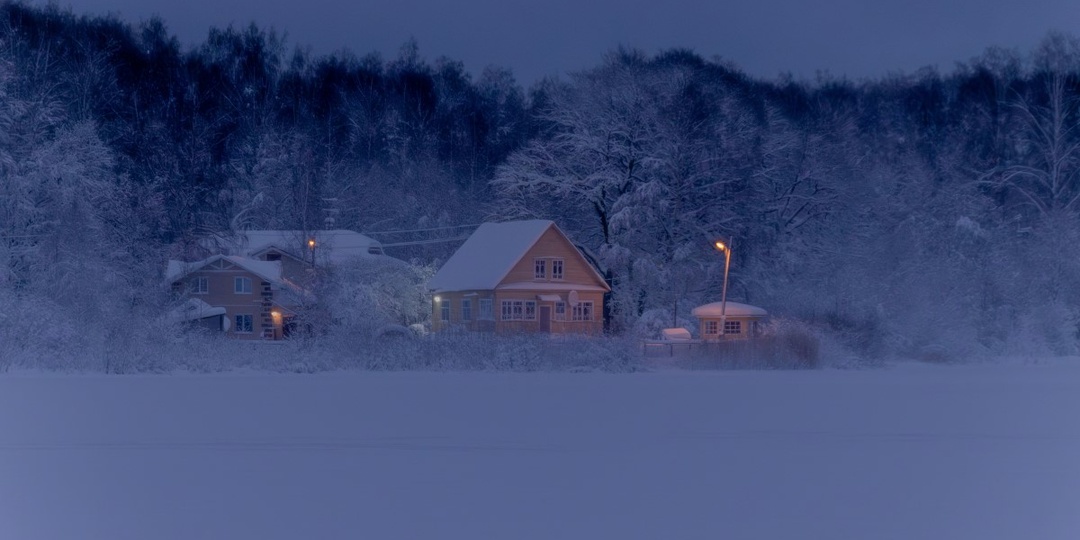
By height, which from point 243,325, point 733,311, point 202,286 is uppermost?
point 202,286

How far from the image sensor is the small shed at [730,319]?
4012 cm

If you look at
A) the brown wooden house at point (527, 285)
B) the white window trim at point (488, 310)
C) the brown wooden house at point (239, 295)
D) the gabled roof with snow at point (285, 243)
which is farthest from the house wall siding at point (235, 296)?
the white window trim at point (488, 310)

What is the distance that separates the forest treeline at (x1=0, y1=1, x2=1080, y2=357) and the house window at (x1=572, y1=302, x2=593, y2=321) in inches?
69.3

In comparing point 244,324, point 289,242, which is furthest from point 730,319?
point 244,324

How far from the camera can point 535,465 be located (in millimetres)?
12977

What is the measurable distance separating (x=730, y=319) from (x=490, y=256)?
12.6 meters

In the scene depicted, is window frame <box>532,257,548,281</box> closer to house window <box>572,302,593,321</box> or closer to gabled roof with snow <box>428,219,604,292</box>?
gabled roof with snow <box>428,219,604,292</box>

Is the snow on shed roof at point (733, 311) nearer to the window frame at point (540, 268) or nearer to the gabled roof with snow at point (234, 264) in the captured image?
the window frame at point (540, 268)

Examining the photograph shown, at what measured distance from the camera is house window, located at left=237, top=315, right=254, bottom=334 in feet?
174

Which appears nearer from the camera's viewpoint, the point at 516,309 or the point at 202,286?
the point at 516,309

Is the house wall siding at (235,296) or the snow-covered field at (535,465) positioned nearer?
the snow-covered field at (535,465)

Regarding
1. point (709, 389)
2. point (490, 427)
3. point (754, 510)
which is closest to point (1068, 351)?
point (709, 389)

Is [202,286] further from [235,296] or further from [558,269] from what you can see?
[558,269]

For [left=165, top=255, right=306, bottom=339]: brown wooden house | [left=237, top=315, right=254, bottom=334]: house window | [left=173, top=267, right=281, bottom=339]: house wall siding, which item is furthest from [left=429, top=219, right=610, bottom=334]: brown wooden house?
[left=237, top=315, right=254, bottom=334]: house window
